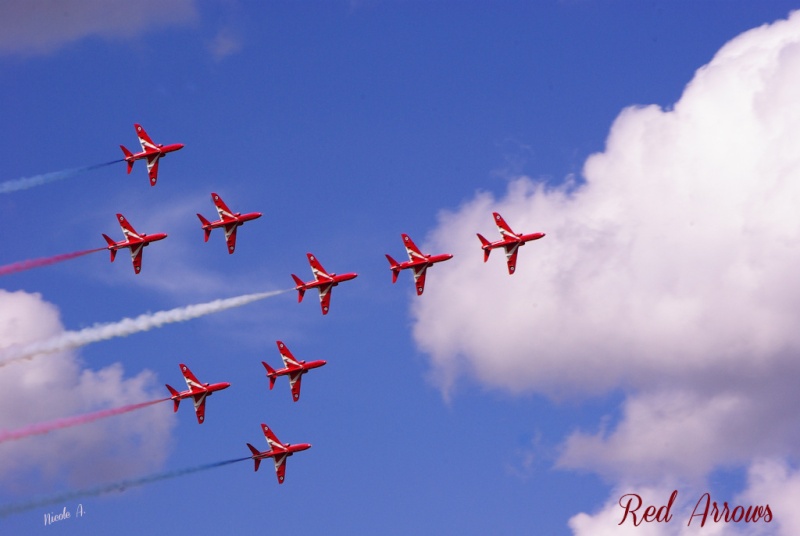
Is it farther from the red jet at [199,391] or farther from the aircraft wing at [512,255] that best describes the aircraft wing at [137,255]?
the aircraft wing at [512,255]

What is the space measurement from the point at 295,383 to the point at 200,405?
34.9 feet

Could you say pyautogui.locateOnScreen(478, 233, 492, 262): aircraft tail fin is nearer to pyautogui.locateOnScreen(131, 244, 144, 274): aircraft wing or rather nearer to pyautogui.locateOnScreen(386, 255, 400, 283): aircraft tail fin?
pyautogui.locateOnScreen(386, 255, 400, 283): aircraft tail fin

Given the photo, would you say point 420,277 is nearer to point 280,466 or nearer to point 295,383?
point 295,383

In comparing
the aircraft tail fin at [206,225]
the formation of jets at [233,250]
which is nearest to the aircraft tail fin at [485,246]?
the formation of jets at [233,250]

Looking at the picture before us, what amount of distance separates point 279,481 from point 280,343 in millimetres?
14971

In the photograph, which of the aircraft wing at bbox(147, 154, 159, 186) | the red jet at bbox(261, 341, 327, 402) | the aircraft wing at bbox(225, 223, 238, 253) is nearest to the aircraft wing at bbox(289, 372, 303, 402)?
the red jet at bbox(261, 341, 327, 402)

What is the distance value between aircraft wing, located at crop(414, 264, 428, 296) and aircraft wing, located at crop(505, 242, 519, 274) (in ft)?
27.5

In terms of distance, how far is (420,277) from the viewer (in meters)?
157

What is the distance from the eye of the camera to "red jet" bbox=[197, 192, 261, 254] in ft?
506

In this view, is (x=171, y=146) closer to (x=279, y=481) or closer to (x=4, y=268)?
(x=4, y=268)

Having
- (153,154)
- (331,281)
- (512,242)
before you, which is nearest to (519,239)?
(512,242)

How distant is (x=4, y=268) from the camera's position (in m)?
140

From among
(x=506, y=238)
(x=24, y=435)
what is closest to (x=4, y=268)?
(x=24, y=435)

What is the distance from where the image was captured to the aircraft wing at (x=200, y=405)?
158m
